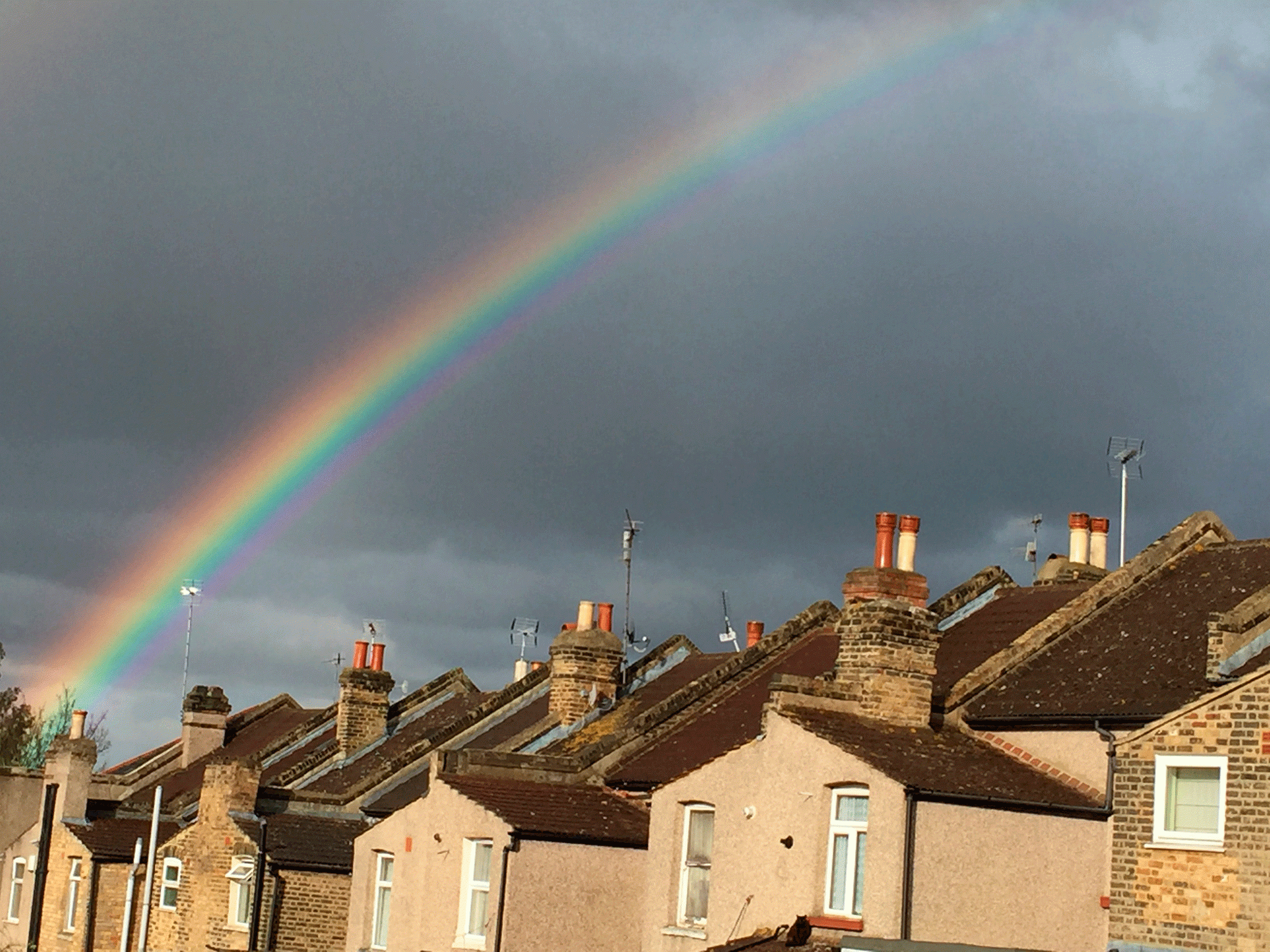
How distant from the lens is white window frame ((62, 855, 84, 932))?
150 ft

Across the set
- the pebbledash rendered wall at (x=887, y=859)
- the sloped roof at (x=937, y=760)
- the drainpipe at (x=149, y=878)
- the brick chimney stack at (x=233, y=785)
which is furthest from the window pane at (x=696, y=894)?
the drainpipe at (x=149, y=878)

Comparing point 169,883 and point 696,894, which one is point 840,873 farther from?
point 169,883

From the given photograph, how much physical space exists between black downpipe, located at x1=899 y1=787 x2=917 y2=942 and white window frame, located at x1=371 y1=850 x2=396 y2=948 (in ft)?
42.7

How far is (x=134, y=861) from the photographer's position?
41375 mm

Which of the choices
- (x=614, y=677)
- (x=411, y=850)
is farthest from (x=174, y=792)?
(x=411, y=850)

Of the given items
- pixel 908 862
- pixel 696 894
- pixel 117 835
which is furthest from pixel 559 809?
pixel 117 835

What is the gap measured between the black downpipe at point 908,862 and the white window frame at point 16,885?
3381 centimetres

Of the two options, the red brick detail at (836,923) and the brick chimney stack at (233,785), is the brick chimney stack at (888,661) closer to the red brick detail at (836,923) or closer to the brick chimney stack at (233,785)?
the red brick detail at (836,923)

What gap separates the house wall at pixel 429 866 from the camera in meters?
28.9

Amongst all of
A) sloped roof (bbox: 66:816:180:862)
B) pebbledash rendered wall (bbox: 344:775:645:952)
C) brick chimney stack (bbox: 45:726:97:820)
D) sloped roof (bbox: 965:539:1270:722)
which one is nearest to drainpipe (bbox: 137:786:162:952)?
sloped roof (bbox: 66:816:180:862)

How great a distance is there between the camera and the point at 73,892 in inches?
1809

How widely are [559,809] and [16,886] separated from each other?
26.4 metres

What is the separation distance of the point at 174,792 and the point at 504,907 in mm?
25316

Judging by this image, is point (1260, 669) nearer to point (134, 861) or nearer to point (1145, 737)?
point (1145, 737)
